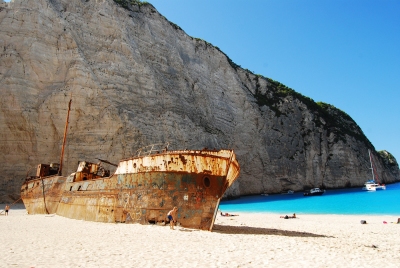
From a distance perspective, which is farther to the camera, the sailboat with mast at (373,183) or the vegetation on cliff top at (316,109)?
the sailboat with mast at (373,183)

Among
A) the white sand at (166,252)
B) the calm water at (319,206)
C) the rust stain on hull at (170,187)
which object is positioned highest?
the rust stain on hull at (170,187)

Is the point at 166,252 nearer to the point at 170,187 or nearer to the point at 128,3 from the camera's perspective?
the point at 170,187

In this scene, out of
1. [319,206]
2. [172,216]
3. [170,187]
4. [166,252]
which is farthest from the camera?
[319,206]

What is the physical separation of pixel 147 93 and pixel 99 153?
9.53m

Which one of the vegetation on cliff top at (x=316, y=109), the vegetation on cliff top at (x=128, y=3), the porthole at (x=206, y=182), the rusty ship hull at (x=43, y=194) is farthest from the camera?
the vegetation on cliff top at (x=316, y=109)

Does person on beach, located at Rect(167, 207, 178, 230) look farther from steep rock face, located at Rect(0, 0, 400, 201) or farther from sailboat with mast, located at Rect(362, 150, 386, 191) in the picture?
sailboat with mast, located at Rect(362, 150, 386, 191)

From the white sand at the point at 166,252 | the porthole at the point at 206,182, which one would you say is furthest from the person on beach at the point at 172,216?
the porthole at the point at 206,182

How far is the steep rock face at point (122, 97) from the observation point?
28.5 meters

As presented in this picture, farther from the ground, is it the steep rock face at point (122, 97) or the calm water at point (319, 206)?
the steep rock face at point (122, 97)

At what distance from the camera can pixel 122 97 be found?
3192 cm

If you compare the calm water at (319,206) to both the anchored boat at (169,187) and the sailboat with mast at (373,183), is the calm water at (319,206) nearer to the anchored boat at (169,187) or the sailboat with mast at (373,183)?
the anchored boat at (169,187)

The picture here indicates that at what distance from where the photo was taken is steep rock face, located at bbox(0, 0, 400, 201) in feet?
93.6

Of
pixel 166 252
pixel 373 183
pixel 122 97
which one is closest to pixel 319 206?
pixel 122 97

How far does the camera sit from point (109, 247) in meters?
7.50
